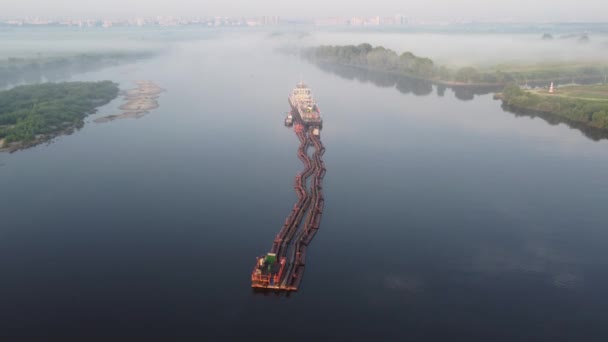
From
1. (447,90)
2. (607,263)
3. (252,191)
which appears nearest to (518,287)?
(607,263)

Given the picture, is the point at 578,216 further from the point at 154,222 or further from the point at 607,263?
the point at 154,222

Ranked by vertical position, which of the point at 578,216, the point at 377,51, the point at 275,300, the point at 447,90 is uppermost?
the point at 377,51

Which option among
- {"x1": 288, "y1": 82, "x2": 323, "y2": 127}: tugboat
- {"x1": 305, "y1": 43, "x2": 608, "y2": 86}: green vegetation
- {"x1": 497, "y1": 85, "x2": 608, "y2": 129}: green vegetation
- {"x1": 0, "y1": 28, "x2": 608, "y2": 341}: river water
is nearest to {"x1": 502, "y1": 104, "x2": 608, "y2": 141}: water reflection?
{"x1": 497, "y1": 85, "x2": 608, "y2": 129}: green vegetation

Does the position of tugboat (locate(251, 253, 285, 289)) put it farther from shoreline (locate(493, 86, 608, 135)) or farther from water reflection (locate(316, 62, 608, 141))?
shoreline (locate(493, 86, 608, 135))

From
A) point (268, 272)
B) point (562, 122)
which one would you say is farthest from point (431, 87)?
point (268, 272)

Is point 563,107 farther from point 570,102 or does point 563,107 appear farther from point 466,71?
point 466,71

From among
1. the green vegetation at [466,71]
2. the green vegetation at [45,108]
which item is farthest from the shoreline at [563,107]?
the green vegetation at [45,108]
